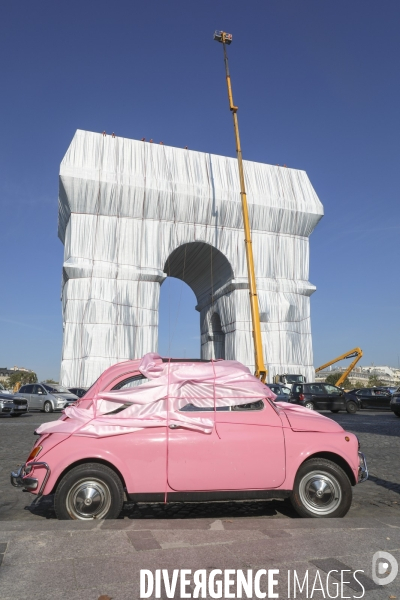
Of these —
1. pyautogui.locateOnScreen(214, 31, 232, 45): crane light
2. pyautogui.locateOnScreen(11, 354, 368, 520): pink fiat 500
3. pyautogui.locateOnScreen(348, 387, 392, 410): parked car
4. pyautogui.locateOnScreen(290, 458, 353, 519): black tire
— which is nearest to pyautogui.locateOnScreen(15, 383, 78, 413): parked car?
pyautogui.locateOnScreen(348, 387, 392, 410): parked car

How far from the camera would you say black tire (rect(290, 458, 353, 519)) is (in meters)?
4.76

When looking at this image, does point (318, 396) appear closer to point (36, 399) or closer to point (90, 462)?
point (36, 399)

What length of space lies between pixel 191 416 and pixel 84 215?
2720cm

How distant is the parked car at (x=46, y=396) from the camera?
2249 centimetres

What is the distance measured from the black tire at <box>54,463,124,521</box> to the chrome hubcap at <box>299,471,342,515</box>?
1691 mm

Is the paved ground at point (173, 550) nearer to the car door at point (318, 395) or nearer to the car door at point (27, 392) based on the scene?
the car door at point (318, 395)

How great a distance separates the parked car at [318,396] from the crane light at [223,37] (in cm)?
2490

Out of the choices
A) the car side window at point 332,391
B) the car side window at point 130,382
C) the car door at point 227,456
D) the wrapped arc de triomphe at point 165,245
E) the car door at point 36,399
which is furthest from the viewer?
the wrapped arc de triomphe at point 165,245

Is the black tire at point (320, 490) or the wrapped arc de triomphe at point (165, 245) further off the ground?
the wrapped arc de triomphe at point (165, 245)

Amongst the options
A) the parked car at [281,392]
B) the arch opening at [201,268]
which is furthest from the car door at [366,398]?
the arch opening at [201,268]

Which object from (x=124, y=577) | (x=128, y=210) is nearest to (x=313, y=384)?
(x=128, y=210)

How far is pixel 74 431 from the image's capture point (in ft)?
15.2

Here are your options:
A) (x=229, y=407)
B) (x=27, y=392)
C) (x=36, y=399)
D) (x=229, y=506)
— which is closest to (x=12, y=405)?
(x=36, y=399)

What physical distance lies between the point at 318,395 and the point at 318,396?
0.17ft
